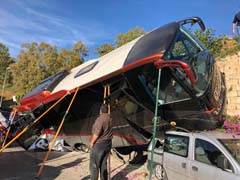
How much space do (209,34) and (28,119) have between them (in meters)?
12.0

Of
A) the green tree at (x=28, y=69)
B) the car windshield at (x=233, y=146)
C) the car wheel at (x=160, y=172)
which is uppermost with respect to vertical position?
the green tree at (x=28, y=69)

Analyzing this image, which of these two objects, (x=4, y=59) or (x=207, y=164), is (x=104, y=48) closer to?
(x=207, y=164)

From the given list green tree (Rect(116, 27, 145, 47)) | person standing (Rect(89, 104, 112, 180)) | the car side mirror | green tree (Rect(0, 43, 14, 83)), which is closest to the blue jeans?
person standing (Rect(89, 104, 112, 180))

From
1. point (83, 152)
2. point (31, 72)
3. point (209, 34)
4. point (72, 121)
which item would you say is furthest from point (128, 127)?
point (31, 72)

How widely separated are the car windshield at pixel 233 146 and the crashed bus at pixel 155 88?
110 cm

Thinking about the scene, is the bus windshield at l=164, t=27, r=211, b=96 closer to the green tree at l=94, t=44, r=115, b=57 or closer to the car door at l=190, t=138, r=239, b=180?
the car door at l=190, t=138, r=239, b=180

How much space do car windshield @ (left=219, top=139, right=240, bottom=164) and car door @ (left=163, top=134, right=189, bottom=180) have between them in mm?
841

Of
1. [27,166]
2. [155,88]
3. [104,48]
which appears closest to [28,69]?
[104,48]

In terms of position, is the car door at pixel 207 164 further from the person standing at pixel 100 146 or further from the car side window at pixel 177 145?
the person standing at pixel 100 146

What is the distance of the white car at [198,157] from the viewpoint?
4980 millimetres

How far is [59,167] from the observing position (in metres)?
8.12

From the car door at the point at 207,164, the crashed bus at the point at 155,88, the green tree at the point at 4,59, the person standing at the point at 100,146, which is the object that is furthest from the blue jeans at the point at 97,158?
the green tree at the point at 4,59

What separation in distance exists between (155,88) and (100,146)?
1.94m

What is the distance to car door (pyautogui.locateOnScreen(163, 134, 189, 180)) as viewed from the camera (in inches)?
233
